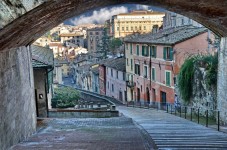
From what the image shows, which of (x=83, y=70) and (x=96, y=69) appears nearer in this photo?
(x=96, y=69)

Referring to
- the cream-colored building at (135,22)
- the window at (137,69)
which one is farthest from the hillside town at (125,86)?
the cream-colored building at (135,22)

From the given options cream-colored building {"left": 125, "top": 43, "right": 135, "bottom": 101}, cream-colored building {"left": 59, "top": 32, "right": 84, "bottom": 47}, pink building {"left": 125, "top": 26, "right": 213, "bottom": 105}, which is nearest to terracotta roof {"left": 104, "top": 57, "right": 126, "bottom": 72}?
cream-colored building {"left": 125, "top": 43, "right": 135, "bottom": 101}

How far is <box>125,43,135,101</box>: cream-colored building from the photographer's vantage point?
42.9 metres

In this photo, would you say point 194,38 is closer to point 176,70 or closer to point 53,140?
point 176,70

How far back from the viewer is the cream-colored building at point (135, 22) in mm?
95438

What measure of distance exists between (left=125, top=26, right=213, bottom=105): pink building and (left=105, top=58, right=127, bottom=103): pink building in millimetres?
3759

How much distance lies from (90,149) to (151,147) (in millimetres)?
1418

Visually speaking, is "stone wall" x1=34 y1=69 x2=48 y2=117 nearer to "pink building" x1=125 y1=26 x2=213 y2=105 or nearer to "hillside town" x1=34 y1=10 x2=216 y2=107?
"hillside town" x1=34 y1=10 x2=216 y2=107

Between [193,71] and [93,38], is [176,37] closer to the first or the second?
[193,71]

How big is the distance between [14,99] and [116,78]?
130 feet

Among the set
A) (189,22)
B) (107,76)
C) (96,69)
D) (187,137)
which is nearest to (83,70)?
(96,69)

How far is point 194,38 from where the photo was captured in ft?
105

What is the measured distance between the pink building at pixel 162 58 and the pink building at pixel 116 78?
12.3 feet

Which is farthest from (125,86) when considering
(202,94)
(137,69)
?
(202,94)
